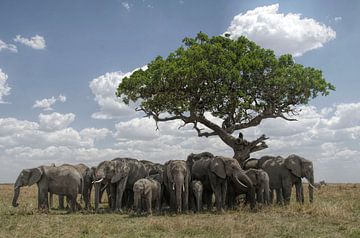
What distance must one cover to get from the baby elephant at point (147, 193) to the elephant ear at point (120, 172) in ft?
7.17

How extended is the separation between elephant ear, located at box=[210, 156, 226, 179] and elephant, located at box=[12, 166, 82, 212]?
6880 mm

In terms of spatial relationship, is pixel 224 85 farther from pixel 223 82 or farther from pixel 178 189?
pixel 178 189

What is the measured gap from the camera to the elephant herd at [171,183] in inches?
812

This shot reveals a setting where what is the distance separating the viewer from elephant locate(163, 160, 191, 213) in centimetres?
2008

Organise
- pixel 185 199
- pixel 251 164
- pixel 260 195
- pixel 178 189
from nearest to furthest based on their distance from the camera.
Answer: pixel 178 189, pixel 185 199, pixel 260 195, pixel 251 164

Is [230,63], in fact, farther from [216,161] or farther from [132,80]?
[216,161]

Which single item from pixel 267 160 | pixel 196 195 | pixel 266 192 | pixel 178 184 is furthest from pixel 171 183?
pixel 267 160

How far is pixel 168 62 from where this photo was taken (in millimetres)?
29750

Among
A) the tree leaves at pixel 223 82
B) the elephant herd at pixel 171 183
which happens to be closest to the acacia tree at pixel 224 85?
the tree leaves at pixel 223 82

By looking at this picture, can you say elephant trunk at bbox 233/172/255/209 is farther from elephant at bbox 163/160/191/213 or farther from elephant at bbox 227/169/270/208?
elephant at bbox 163/160/191/213

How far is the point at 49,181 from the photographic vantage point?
2125 centimetres

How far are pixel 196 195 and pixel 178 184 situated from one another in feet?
4.67

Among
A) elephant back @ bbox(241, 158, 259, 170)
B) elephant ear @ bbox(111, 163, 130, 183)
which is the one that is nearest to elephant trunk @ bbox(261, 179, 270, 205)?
elephant back @ bbox(241, 158, 259, 170)

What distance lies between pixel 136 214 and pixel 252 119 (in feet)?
48.4
